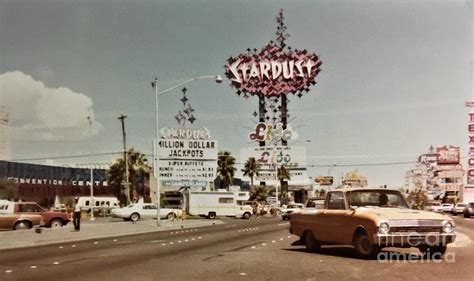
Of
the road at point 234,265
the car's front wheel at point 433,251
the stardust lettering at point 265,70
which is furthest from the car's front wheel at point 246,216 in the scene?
the car's front wheel at point 433,251

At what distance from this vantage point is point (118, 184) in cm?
8525

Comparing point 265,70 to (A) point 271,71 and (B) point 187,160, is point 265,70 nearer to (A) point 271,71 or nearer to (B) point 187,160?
(A) point 271,71

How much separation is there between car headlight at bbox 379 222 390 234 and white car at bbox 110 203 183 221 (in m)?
41.2

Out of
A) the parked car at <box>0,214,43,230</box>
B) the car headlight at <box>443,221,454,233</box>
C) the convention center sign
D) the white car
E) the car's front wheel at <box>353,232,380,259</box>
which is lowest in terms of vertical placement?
the white car

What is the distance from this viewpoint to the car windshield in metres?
14.8

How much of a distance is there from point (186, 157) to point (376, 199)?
33115mm

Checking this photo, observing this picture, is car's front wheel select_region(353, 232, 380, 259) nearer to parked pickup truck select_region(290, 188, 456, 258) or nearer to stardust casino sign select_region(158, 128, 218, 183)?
parked pickup truck select_region(290, 188, 456, 258)

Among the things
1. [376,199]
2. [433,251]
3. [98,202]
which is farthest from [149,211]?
[433,251]

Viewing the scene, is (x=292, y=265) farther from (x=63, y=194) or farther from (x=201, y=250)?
(x=63, y=194)

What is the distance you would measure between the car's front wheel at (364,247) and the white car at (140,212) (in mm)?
40039

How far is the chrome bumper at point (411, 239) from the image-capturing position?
13.0 meters

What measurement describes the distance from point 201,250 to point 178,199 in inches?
1956

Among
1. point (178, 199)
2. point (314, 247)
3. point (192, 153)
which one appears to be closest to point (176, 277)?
point (314, 247)

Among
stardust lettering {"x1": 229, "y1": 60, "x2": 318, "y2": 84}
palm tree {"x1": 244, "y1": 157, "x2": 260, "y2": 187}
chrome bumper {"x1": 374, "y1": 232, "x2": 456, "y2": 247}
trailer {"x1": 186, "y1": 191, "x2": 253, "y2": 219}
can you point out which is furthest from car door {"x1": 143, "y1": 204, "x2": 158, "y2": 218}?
palm tree {"x1": 244, "y1": 157, "x2": 260, "y2": 187}
